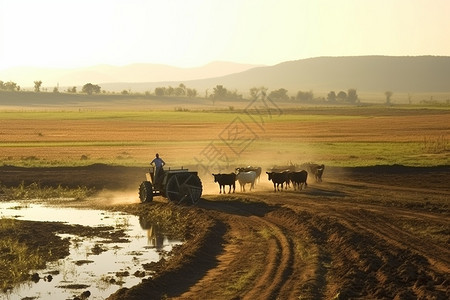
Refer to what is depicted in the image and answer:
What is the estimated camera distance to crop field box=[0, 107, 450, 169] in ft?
184

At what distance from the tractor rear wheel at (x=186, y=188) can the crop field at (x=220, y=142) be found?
16001 millimetres

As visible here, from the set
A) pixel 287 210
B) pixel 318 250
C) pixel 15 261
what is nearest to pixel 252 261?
pixel 318 250

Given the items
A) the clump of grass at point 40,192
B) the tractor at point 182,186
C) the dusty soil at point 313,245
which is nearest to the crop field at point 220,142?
the clump of grass at point 40,192

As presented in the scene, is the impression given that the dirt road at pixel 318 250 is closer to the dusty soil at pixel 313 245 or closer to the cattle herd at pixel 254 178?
the dusty soil at pixel 313 245

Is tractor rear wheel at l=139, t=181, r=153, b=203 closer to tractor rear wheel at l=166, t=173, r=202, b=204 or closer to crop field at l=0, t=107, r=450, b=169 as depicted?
tractor rear wheel at l=166, t=173, r=202, b=204

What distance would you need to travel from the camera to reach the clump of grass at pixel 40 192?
40.2 m

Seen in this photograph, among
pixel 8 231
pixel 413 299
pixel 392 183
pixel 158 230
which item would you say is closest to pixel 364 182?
pixel 392 183

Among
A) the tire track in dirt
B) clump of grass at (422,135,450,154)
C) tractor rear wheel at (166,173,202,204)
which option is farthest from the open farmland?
tractor rear wheel at (166,173,202,204)

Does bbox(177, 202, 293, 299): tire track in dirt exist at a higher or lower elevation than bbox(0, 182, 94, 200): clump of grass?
higher

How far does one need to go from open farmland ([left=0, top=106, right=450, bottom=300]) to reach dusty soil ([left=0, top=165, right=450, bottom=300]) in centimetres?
5

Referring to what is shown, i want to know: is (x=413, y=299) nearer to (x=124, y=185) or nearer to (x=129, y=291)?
(x=129, y=291)

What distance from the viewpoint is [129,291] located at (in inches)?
732

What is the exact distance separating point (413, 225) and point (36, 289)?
14.5 metres

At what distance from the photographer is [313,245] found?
81.3 ft
